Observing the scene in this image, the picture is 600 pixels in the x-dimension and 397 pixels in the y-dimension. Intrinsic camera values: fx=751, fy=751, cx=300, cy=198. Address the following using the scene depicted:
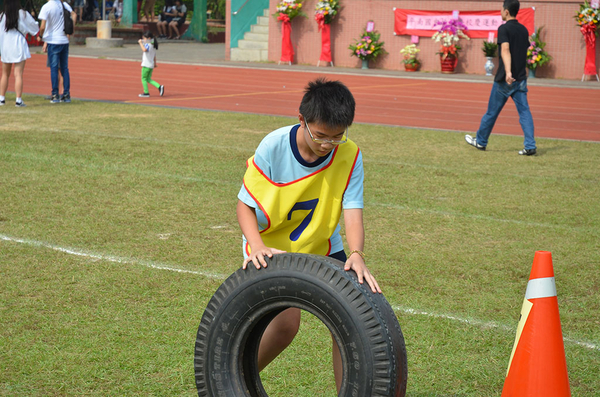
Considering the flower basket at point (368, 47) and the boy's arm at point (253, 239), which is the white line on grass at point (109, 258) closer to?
the boy's arm at point (253, 239)

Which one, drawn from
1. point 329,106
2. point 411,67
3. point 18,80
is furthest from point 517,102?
point 411,67

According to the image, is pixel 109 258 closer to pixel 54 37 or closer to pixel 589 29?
pixel 54 37

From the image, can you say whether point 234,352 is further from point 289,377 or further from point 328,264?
point 289,377

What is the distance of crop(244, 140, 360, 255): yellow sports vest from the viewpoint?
9.91 ft

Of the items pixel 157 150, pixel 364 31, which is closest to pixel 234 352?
pixel 157 150

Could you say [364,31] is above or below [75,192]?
above

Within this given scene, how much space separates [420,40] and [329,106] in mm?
24222

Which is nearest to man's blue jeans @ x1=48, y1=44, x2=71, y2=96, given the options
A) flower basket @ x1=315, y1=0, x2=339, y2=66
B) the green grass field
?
the green grass field

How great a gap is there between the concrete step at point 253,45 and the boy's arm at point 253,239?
26.8 meters

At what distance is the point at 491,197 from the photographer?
741 centimetres

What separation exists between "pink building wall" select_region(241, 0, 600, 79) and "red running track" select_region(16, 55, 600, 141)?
11.1 feet

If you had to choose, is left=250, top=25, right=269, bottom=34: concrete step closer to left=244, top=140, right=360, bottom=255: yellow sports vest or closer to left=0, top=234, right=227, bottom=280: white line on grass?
left=0, top=234, right=227, bottom=280: white line on grass

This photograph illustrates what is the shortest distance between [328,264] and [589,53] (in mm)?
22799

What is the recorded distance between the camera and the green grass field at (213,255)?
12.1ft
